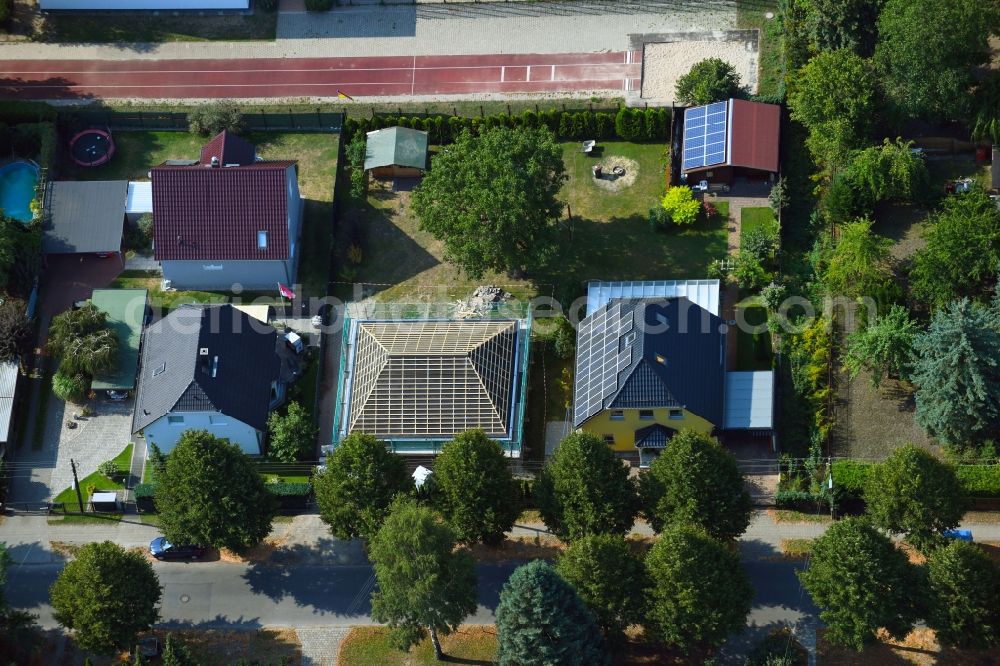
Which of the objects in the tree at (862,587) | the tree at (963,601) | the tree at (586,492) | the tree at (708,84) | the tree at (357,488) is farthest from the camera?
the tree at (708,84)

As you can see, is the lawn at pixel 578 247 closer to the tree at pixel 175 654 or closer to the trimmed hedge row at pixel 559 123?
the trimmed hedge row at pixel 559 123

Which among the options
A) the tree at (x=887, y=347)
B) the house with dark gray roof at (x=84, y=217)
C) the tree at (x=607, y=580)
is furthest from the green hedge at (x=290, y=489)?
the tree at (x=887, y=347)

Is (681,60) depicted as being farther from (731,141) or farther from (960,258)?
(960,258)

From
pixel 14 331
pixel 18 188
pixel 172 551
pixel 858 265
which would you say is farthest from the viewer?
pixel 18 188

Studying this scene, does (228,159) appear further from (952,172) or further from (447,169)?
(952,172)

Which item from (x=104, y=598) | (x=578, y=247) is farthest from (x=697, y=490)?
(x=104, y=598)

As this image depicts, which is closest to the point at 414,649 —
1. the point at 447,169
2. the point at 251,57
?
the point at 447,169

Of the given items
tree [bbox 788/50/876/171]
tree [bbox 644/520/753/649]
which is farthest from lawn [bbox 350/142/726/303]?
tree [bbox 644/520/753/649]
